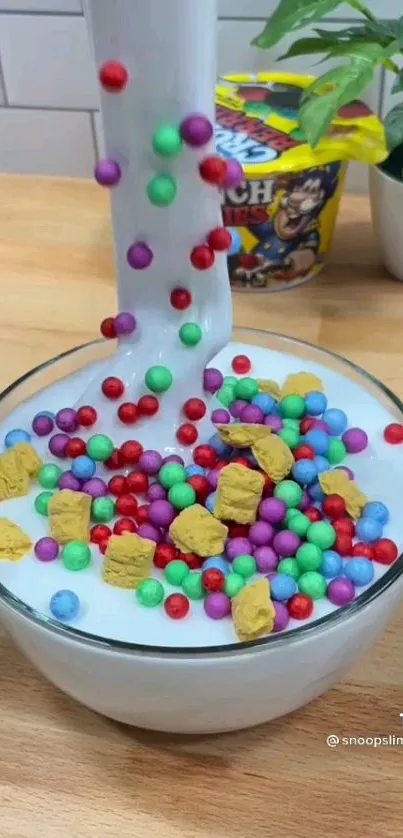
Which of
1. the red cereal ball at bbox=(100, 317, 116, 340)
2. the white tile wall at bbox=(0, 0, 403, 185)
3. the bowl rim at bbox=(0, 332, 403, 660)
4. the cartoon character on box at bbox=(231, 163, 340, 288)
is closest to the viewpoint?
the bowl rim at bbox=(0, 332, 403, 660)

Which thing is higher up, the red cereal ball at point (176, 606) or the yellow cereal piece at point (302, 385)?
the yellow cereal piece at point (302, 385)

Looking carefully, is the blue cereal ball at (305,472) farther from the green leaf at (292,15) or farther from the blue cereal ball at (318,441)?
the green leaf at (292,15)

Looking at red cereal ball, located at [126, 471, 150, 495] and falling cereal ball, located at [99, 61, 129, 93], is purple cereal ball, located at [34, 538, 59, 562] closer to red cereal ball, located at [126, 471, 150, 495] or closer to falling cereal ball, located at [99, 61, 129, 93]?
red cereal ball, located at [126, 471, 150, 495]

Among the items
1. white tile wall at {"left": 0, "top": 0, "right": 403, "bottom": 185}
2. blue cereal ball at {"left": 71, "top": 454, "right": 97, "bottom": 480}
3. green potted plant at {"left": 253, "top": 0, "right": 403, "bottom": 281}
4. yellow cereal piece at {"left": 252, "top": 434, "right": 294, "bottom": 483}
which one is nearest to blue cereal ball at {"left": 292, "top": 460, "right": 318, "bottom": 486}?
yellow cereal piece at {"left": 252, "top": 434, "right": 294, "bottom": 483}

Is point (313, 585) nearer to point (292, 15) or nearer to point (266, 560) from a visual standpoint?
point (266, 560)

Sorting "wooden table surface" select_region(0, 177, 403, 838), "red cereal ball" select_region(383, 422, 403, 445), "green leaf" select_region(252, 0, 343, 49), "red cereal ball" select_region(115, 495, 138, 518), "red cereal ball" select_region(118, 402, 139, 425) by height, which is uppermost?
"green leaf" select_region(252, 0, 343, 49)

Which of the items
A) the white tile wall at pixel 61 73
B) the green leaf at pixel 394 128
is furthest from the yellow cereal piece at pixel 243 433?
the white tile wall at pixel 61 73

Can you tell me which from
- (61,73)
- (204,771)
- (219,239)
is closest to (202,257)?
(219,239)
